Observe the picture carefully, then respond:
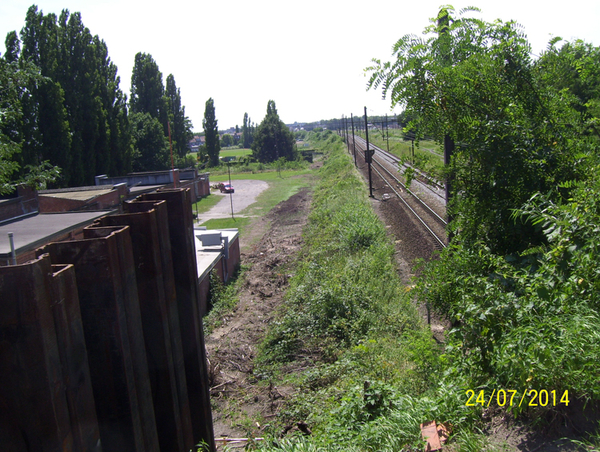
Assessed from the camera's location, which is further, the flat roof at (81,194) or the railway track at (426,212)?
the flat roof at (81,194)

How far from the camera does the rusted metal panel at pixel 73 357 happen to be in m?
3.37

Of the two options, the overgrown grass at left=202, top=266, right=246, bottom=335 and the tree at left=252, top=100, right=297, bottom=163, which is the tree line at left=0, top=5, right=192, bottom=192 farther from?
the tree at left=252, top=100, right=297, bottom=163

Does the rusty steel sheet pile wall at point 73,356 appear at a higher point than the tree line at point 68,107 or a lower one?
lower

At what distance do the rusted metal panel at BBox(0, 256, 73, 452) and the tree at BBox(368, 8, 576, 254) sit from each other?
175 inches

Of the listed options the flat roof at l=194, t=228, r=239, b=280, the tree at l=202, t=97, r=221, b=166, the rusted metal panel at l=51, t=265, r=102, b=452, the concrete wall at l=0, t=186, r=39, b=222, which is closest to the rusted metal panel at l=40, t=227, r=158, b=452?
the rusted metal panel at l=51, t=265, r=102, b=452

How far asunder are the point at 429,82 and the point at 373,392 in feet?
12.9

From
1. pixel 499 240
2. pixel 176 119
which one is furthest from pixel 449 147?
pixel 176 119

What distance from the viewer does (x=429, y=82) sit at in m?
6.03

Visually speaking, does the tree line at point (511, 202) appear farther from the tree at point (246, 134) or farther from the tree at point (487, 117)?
the tree at point (246, 134)

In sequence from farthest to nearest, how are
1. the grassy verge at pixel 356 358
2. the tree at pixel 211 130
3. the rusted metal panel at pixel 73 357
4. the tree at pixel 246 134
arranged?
the tree at pixel 246 134, the tree at pixel 211 130, the grassy verge at pixel 356 358, the rusted metal panel at pixel 73 357

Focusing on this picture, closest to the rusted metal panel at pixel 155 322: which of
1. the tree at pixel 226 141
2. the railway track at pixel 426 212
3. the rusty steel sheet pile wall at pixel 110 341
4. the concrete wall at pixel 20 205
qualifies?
Answer: the rusty steel sheet pile wall at pixel 110 341

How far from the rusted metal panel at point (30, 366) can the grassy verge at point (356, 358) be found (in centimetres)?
239

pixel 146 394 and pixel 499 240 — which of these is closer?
pixel 146 394

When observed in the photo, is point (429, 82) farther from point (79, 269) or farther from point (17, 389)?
point (17, 389)
